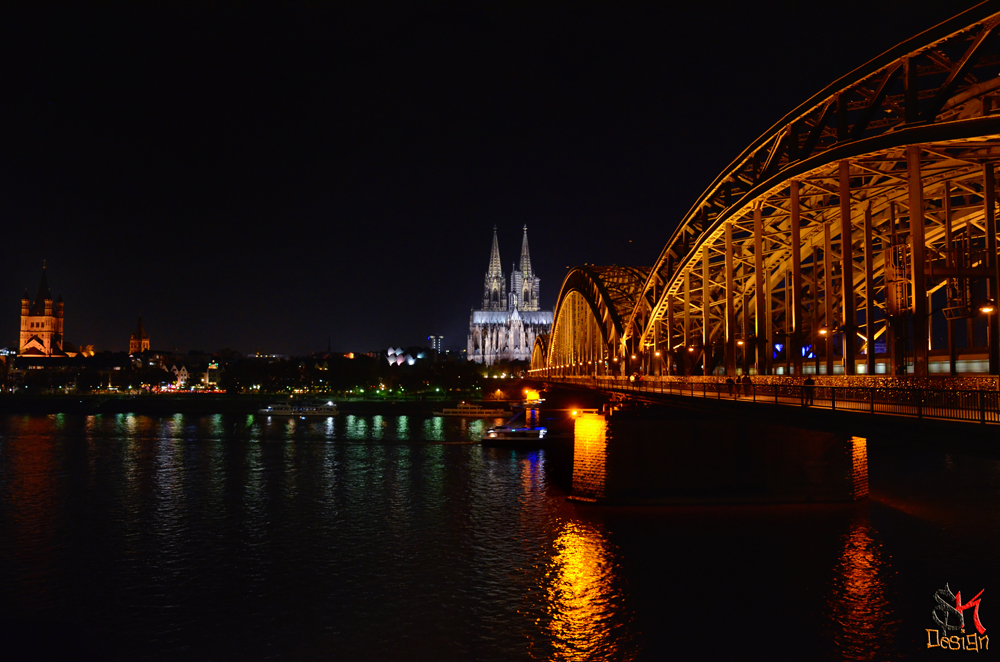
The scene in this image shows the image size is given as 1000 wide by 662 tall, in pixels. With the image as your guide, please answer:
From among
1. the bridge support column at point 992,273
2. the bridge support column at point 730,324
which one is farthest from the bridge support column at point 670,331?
the bridge support column at point 992,273

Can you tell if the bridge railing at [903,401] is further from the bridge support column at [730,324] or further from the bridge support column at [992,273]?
the bridge support column at [730,324]

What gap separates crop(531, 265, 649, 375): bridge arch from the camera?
Result: 74.3 metres

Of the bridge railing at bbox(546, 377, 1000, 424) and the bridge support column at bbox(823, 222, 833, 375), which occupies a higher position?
the bridge support column at bbox(823, 222, 833, 375)

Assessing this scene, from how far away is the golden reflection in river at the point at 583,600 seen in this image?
59.5 ft

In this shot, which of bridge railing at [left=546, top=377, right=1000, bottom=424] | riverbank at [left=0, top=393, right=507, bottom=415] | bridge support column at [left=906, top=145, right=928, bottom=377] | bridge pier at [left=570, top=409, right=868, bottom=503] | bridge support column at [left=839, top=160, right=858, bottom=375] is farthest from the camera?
riverbank at [left=0, top=393, right=507, bottom=415]

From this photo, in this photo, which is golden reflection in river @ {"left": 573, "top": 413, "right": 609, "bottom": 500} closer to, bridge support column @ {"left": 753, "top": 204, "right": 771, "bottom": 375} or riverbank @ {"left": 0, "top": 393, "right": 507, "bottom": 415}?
bridge support column @ {"left": 753, "top": 204, "right": 771, "bottom": 375}

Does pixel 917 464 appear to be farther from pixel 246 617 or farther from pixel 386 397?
pixel 386 397

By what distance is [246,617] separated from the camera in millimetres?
20578

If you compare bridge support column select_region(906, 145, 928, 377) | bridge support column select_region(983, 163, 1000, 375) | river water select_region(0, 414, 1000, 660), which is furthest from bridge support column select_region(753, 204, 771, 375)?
bridge support column select_region(983, 163, 1000, 375)

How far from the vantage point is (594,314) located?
260ft

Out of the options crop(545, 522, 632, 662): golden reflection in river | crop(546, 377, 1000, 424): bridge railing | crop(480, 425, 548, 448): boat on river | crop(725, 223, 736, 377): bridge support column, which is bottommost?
crop(545, 522, 632, 662): golden reflection in river

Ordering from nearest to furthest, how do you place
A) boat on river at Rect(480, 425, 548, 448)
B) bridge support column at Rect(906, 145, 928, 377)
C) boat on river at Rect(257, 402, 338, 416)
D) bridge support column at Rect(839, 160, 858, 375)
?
1. bridge support column at Rect(906, 145, 928, 377)
2. bridge support column at Rect(839, 160, 858, 375)
3. boat on river at Rect(480, 425, 548, 448)
4. boat on river at Rect(257, 402, 338, 416)

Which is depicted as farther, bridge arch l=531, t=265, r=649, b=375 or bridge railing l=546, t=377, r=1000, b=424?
bridge arch l=531, t=265, r=649, b=375

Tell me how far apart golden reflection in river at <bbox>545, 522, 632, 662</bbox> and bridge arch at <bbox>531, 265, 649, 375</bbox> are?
142ft
